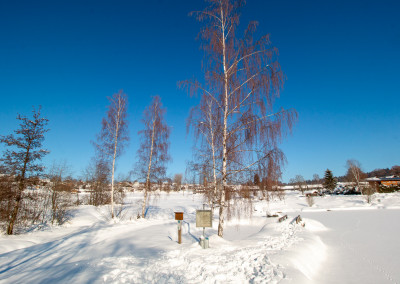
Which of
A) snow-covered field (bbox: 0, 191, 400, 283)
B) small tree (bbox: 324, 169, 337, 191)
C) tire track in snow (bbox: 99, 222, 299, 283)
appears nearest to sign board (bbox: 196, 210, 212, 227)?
snow-covered field (bbox: 0, 191, 400, 283)

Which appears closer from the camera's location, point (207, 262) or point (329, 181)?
point (207, 262)

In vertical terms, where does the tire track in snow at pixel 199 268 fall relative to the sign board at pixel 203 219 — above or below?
below

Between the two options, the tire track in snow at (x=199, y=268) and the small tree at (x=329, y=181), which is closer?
the tire track in snow at (x=199, y=268)

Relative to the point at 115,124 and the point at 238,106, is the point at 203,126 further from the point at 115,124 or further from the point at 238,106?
the point at 115,124

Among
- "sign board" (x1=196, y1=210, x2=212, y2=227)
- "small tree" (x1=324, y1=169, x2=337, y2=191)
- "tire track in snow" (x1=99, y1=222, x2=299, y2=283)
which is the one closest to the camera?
"tire track in snow" (x1=99, y1=222, x2=299, y2=283)

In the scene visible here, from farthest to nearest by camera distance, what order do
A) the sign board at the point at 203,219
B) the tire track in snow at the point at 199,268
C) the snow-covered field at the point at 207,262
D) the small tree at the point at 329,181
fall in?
the small tree at the point at 329,181 < the sign board at the point at 203,219 < the snow-covered field at the point at 207,262 < the tire track in snow at the point at 199,268

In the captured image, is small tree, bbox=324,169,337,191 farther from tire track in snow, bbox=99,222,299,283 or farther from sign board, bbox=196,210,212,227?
sign board, bbox=196,210,212,227

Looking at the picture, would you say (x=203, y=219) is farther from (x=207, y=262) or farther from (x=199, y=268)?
(x=199, y=268)

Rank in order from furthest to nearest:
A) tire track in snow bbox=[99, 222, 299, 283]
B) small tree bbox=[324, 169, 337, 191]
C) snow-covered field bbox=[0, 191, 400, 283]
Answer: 1. small tree bbox=[324, 169, 337, 191]
2. snow-covered field bbox=[0, 191, 400, 283]
3. tire track in snow bbox=[99, 222, 299, 283]

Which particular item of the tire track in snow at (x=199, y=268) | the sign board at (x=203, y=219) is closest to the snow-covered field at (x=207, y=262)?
the tire track in snow at (x=199, y=268)

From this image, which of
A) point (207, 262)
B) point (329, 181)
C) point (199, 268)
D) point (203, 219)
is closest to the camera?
point (199, 268)

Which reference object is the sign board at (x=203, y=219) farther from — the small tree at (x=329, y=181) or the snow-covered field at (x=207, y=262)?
the small tree at (x=329, y=181)

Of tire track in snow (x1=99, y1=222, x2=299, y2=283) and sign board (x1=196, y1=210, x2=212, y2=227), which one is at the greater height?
sign board (x1=196, y1=210, x2=212, y2=227)

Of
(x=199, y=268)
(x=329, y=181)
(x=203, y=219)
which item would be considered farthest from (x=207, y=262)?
(x=329, y=181)
